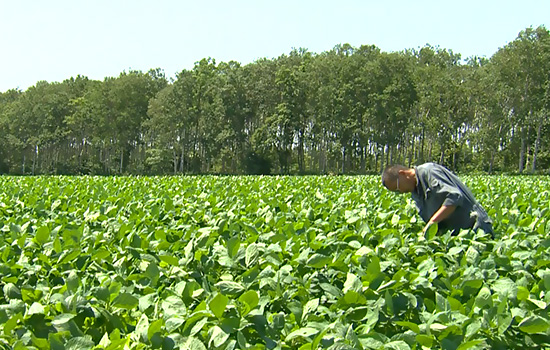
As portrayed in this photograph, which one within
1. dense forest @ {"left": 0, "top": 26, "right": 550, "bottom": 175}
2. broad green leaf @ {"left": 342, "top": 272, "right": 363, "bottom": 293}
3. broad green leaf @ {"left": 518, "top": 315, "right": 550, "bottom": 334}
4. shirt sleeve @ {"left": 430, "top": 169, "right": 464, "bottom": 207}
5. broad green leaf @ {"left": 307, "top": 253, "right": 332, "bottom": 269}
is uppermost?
dense forest @ {"left": 0, "top": 26, "right": 550, "bottom": 175}

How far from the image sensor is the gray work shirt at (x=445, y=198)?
467 centimetres

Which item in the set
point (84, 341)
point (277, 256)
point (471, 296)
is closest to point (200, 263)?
point (277, 256)

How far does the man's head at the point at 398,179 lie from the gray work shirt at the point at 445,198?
80 mm

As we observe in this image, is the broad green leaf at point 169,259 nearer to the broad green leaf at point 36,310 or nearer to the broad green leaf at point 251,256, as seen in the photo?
the broad green leaf at point 251,256

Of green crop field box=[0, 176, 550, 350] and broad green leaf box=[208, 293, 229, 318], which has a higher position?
broad green leaf box=[208, 293, 229, 318]

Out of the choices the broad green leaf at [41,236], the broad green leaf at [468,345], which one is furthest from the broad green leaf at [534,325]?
the broad green leaf at [41,236]

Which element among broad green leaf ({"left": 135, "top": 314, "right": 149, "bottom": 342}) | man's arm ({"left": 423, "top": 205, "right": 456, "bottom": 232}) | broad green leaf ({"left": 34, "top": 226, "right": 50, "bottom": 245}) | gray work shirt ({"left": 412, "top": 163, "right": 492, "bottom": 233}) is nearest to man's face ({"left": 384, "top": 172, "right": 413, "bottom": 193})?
gray work shirt ({"left": 412, "top": 163, "right": 492, "bottom": 233})

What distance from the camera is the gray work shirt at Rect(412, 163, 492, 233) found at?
4672 mm

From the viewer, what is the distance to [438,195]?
4805 millimetres

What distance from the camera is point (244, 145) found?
2486 inches

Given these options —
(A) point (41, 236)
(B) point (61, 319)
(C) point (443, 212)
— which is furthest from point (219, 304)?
(C) point (443, 212)

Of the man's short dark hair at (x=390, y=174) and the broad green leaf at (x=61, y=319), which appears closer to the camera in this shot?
the broad green leaf at (x=61, y=319)

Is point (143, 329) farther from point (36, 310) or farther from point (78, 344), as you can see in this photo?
point (36, 310)

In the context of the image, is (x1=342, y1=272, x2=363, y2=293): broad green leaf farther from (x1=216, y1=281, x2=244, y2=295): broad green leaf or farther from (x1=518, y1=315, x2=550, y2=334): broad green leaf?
(x1=518, y1=315, x2=550, y2=334): broad green leaf
